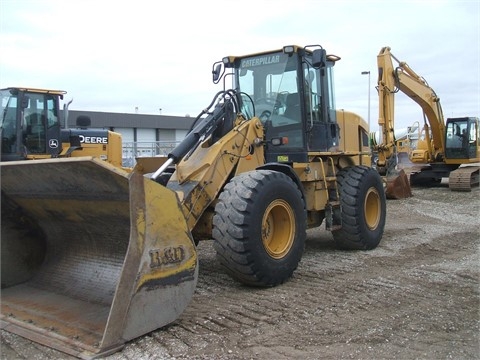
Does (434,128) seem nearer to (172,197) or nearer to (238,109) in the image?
(238,109)

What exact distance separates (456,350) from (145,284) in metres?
2.32

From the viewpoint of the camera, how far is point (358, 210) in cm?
686

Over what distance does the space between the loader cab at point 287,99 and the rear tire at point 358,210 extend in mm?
611

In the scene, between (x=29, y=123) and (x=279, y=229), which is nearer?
(x=279, y=229)

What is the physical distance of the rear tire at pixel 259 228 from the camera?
4.73m

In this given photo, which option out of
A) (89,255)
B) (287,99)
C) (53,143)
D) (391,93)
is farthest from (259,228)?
(391,93)

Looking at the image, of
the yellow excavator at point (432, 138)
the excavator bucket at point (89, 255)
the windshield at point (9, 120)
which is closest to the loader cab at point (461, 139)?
the yellow excavator at point (432, 138)

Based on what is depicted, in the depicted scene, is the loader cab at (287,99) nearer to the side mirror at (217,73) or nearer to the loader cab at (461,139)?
the side mirror at (217,73)

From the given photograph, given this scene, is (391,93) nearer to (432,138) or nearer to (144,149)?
(432,138)

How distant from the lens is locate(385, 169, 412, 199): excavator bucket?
14.1m

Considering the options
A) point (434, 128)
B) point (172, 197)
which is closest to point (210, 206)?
point (172, 197)

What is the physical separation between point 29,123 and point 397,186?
9.63m

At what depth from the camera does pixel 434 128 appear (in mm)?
16688

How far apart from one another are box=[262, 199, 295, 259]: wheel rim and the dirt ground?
1.24 feet
